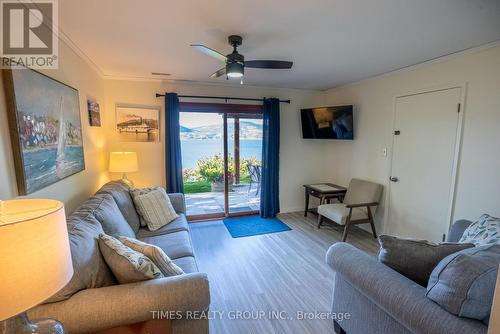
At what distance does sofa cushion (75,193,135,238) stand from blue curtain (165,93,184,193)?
4.83ft

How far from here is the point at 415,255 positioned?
4.41 feet

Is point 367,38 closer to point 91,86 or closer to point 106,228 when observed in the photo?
point 106,228

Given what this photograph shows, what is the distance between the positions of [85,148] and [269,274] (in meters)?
2.41

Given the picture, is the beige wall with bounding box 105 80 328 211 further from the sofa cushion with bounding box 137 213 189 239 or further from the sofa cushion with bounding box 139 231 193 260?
the sofa cushion with bounding box 139 231 193 260

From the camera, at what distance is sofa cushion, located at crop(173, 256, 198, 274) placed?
1.79 m

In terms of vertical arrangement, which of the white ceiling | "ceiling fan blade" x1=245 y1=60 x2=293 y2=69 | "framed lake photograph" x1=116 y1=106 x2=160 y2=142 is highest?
the white ceiling

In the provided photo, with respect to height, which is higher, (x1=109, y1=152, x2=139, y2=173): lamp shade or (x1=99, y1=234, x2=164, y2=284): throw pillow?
(x1=109, y1=152, x2=139, y2=173): lamp shade

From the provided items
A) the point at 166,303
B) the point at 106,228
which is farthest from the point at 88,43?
the point at 166,303

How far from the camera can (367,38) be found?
6.99 feet

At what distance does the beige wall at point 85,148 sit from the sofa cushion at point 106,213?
0.24 metres

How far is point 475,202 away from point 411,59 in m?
1.66

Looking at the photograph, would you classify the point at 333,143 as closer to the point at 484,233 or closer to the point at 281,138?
the point at 281,138

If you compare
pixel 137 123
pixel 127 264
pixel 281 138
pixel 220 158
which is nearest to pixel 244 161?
pixel 220 158

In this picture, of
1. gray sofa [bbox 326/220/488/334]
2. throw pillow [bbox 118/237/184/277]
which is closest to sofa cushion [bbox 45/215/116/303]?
throw pillow [bbox 118/237/184/277]
